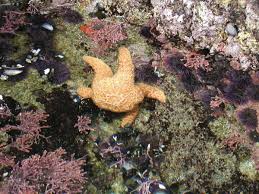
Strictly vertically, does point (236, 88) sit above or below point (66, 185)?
above

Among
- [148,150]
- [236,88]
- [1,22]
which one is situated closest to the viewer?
[148,150]

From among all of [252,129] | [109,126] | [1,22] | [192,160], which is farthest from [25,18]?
[252,129]

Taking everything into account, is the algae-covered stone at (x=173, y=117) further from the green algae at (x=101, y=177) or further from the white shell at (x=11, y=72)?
the white shell at (x=11, y=72)

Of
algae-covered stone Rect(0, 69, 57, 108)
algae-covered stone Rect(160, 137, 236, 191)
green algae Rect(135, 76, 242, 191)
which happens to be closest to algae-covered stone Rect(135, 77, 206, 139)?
green algae Rect(135, 76, 242, 191)

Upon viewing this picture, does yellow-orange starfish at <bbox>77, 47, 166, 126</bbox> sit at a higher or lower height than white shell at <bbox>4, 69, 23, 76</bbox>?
higher

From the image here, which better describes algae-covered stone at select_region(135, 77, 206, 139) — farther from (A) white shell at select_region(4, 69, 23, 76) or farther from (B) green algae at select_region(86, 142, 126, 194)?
(A) white shell at select_region(4, 69, 23, 76)

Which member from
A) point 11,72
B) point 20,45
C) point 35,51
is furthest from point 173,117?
point 20,45

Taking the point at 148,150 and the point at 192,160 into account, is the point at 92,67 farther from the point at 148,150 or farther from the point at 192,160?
the point at 192,160

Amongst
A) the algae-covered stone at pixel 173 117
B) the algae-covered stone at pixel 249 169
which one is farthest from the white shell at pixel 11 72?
the algae-covered stone at pixel 249 169

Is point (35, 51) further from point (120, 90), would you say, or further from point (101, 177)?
point (101, 177)
